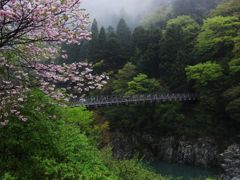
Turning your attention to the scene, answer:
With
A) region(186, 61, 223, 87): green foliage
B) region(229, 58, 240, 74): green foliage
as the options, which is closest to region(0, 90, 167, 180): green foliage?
region(229, 58, 240, 74): green foliage

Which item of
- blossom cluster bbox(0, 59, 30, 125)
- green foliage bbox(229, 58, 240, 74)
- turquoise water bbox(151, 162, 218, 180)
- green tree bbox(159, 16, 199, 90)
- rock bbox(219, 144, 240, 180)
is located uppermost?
green tree bbox(159, 16, 199, 90)

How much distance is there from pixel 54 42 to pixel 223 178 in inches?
596

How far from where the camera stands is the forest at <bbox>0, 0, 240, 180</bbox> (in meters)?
5.73

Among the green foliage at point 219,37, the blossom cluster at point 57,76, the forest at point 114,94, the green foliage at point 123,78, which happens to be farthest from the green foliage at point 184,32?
the blossom cluster at point 57,76

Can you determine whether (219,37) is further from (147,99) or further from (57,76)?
(57,76)

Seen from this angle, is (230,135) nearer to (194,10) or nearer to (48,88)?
(48,88)

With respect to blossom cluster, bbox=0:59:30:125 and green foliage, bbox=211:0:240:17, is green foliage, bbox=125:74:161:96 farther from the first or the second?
blossom cluster, bbox=0:59:30:125

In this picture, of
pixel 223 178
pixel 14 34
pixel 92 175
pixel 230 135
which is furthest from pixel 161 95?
pixel 14 34

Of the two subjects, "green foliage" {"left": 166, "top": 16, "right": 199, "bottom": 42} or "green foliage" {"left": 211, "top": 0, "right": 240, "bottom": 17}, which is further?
"green foliage" {"left": 211, "top": 0, "right": 240, "bottom": 17}

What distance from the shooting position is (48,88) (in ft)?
20.1

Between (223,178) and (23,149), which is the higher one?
(23,149)

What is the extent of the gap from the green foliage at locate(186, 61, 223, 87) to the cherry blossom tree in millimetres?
22877

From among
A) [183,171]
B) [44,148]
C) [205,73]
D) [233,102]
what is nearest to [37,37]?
[44,148]

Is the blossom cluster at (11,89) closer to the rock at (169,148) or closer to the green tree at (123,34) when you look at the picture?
the rock at (169,148)
